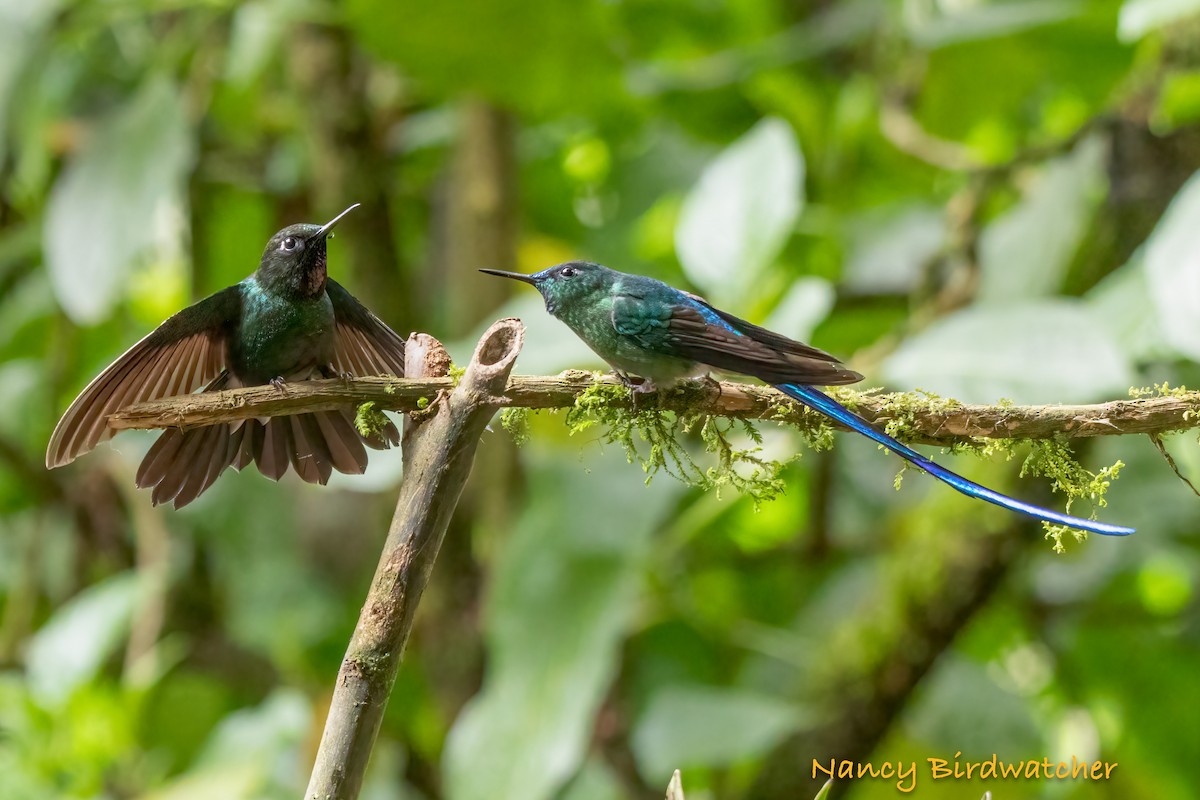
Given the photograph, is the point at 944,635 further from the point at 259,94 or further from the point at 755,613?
the point at 259,94

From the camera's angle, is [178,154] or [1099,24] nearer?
[178,154]

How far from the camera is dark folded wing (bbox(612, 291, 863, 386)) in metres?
1.12

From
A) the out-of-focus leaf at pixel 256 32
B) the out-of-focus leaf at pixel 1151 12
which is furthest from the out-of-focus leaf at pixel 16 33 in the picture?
the out-of-focus leaf at pixel 1151 12

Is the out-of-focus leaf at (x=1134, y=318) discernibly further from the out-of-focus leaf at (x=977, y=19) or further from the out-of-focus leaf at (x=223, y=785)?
the out-of-focus leaf at (x=223, y=785)

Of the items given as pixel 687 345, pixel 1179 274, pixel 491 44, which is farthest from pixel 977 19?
pixel 687 345

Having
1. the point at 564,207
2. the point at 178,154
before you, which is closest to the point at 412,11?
the point at 178,154

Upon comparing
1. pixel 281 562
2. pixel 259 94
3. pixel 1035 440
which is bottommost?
pixel 1035 440

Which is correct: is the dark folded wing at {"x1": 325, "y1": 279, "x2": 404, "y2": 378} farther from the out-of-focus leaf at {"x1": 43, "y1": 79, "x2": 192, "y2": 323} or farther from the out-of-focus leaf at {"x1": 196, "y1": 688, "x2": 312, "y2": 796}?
the out-of-focus leaf at {"x1": 43, "y1": 79, "x2": 192, "y2": 323}

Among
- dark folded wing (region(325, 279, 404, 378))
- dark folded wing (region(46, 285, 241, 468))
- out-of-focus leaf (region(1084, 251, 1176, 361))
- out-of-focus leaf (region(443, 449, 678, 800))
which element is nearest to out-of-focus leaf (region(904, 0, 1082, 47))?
out-of-focus leaf (region(1084, 251, 1176, 361))

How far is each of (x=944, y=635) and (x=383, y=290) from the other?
5.34 feet

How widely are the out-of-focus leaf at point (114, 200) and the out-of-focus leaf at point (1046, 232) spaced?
1.95 m

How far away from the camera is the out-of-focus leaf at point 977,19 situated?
295 centimetres

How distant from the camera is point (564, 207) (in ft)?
13.4

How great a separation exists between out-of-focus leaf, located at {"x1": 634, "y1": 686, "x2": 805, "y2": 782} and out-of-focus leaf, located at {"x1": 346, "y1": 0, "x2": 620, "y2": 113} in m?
1.51
